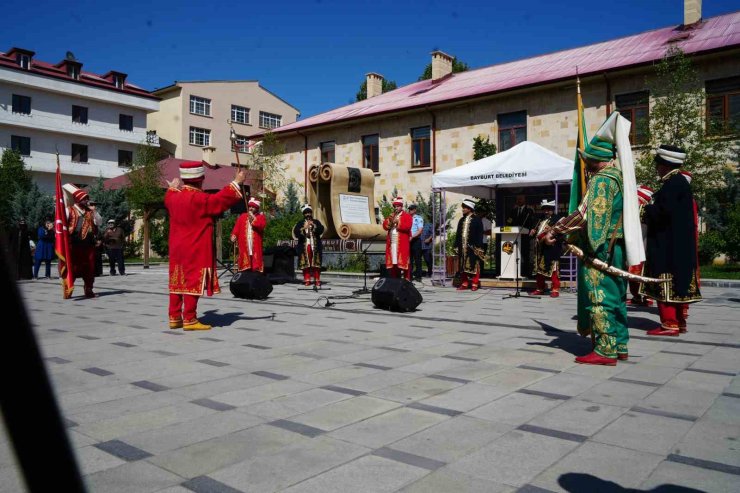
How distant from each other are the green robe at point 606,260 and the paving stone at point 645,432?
161 centimetres

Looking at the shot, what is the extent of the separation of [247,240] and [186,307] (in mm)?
6294

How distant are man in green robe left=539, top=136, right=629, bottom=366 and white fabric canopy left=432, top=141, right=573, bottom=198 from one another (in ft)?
25.2

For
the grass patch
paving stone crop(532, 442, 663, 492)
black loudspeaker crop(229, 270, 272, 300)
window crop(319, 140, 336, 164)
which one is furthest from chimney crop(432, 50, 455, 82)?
paving stone crop(532, 442, 663, 492)

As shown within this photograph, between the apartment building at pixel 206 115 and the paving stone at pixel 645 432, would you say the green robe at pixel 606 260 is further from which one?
the apartment building at pixel 206 115

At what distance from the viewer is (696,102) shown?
18984mm

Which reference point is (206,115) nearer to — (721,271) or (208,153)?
(208,153)

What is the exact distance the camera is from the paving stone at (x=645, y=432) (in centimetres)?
328

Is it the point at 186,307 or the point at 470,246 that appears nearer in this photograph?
the point at 186,307

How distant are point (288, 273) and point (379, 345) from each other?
10.5m

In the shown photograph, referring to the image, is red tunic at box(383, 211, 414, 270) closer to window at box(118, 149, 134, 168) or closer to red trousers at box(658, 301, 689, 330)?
red trousers at box(658, 301, 689, 330)

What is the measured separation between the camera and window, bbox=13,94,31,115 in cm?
4362

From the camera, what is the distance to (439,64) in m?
32.9

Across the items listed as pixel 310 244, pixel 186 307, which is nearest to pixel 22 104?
pixel 310 244

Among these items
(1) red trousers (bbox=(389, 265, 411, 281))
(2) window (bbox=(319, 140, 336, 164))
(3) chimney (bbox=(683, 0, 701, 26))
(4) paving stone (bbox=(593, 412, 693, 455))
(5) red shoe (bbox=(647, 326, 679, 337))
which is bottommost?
(4) paving stone (bbox=(593, 412, 693, 455))
